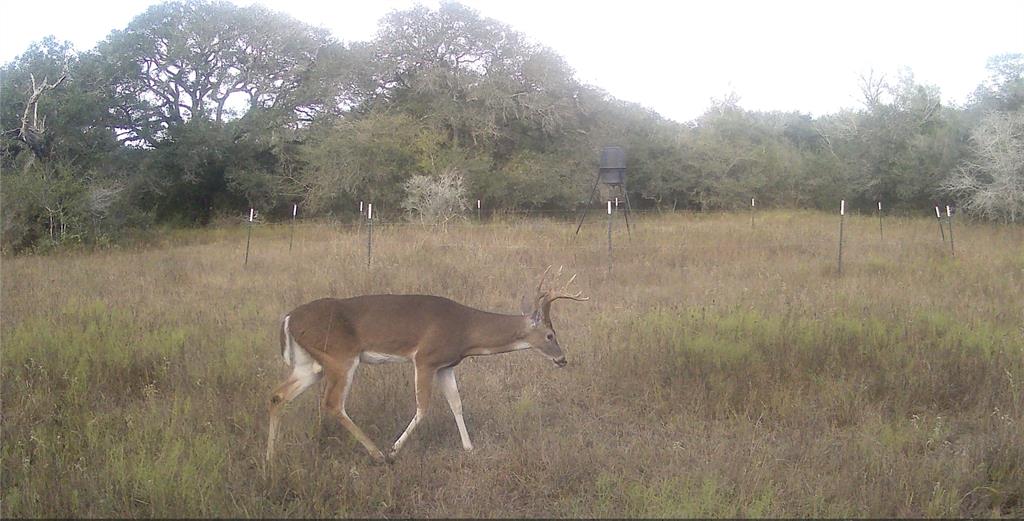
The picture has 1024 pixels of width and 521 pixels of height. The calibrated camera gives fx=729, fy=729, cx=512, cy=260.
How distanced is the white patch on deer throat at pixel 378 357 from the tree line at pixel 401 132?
16172 millimetres

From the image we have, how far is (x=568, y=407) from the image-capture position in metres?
6.05

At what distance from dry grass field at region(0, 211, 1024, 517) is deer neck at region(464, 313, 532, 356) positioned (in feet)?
2.10

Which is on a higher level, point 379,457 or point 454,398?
point 454,398

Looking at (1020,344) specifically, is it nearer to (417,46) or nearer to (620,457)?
(620,457)

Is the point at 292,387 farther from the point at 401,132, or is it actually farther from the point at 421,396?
the point at 401,132

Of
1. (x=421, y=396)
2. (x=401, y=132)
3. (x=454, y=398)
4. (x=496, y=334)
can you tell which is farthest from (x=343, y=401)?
(x=401, y=132)

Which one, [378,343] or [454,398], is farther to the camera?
[454,398]

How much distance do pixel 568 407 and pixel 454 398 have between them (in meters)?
1.22

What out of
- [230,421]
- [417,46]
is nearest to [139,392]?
[230,421]

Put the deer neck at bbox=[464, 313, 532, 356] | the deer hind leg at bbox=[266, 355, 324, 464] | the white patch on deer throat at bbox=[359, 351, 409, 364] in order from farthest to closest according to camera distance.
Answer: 1. the deer neck at bbox=[464, 313, 532, 356]
2. the white patch on deer throat at bbox=[359, 351, 409, 364]
3. the deer hind leg at bbox=[266, 355, 324, 464]

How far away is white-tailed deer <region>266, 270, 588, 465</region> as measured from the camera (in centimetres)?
499

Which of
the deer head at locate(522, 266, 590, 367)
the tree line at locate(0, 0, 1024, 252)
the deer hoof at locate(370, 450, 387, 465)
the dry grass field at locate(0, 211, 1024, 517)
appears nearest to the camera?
the dry grass field at locate(0, 211, 1024, 517)

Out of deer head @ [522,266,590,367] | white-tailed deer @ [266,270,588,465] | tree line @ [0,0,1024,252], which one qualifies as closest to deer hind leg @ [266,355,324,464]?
white-tailed deer @ [266,270,588,465]

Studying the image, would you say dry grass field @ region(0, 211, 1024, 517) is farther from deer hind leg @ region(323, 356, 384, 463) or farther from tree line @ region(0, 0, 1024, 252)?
tree line @ region(0, 0, 1024, 252)
